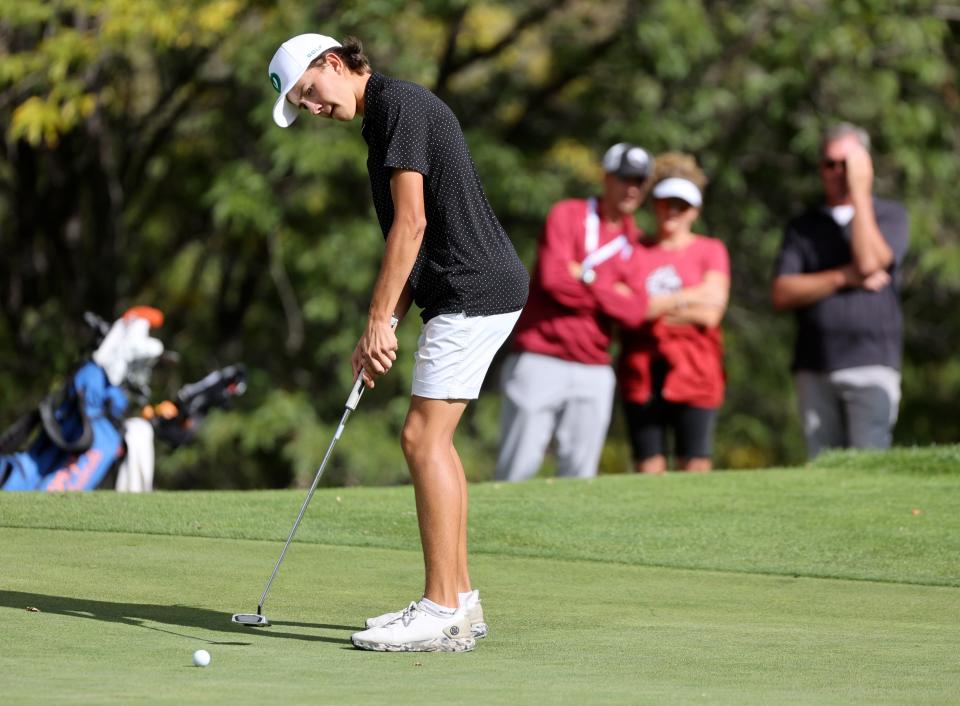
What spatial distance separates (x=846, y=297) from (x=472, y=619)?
15.2 feet

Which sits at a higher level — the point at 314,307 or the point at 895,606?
the point at 314,307

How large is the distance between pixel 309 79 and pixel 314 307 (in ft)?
34.0

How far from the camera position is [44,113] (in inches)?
530

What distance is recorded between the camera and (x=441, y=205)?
17.7ft

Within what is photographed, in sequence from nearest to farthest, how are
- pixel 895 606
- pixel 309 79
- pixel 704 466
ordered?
pixel 309 79 → pixel 895 606 → pixel 704 466

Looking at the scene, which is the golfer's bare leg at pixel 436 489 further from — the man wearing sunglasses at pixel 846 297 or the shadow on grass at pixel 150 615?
the man wearing sunglasses at pixel 846 297

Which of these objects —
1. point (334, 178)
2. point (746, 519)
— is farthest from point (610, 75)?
point (746, 519)

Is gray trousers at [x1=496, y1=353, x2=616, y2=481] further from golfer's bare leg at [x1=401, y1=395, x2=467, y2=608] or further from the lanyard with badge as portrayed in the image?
golfer's bare leg at [x1=401, y1=395, x2=467, y2=608]

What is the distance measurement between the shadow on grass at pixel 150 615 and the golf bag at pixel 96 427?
4375 millimetres

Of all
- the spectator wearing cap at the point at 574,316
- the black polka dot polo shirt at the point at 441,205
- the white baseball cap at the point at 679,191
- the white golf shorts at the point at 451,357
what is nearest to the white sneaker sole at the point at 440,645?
the white golf shorts at the point at 451,357

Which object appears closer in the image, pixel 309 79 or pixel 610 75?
pixel 309 79

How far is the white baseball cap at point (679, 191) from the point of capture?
9391mm

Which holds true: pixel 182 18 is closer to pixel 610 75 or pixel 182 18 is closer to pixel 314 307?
pixel 314 307

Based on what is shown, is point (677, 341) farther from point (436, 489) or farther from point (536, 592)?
point (436, 489)
